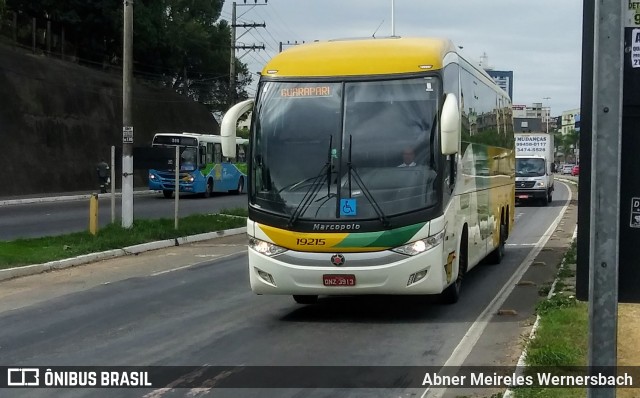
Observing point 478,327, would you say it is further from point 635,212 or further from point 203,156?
point 203,156

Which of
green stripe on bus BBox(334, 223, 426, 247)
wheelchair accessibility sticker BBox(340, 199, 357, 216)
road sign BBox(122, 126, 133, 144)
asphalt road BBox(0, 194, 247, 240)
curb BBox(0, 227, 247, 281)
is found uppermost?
road sign BBox(122, 126, 133, 144)

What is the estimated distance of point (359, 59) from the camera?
10.7 meters

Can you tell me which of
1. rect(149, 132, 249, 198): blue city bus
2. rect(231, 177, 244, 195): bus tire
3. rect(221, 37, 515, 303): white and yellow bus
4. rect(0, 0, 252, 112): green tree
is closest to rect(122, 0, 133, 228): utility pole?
rect(221, 37, 515, 303): white and yellow bus

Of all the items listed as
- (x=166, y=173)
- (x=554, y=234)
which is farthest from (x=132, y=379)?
(x=166, y=173)

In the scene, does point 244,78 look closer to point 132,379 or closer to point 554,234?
point 554,234

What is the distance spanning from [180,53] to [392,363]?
183 feet

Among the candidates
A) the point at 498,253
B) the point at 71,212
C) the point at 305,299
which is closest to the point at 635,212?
the point at 305,299

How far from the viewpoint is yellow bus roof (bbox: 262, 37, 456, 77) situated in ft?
34.7

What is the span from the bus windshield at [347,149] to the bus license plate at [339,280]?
2.17 ft

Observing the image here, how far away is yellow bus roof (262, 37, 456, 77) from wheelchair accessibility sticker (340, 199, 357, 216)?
1587mm

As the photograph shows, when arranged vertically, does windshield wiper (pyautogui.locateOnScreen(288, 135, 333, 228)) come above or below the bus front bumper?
above

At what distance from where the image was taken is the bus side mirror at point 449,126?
10.0m

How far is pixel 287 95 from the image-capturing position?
35.1ft

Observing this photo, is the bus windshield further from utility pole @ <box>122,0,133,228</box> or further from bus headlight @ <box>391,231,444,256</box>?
utility pole @ <box>122,0,133,228</box>
